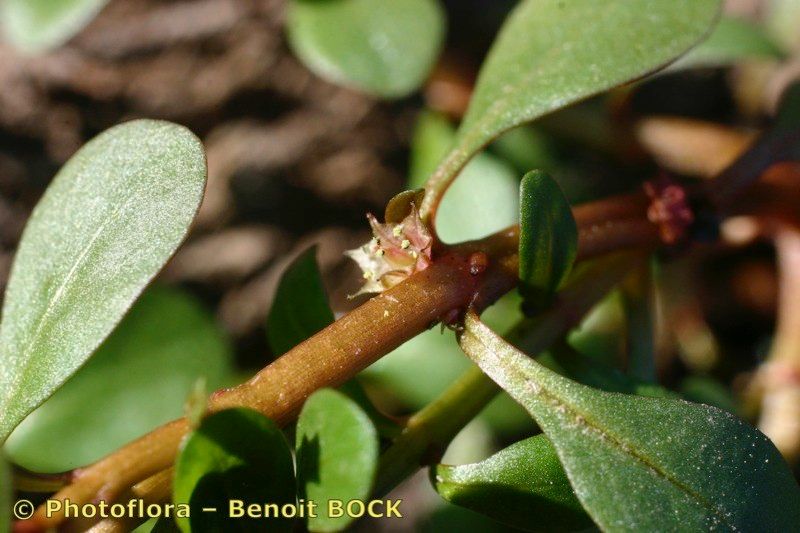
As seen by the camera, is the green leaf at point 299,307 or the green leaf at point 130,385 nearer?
the green leaf at point 299,307

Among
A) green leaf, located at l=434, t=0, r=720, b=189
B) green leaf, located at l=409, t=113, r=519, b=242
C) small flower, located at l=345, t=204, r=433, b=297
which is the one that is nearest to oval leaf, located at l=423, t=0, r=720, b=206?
green leaf, located at l=434, t=0, r=720, b=189

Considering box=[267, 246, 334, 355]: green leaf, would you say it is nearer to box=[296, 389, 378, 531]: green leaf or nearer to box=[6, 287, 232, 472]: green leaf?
box=[296, 389, 378, 531]: green leaf

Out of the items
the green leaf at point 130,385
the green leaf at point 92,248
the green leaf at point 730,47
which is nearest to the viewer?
the green leaf at point 92,248

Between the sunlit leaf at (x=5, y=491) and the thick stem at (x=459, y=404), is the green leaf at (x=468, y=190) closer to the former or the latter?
the thick stem at (x=459, y=404)

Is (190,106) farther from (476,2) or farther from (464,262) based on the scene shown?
(464,262)

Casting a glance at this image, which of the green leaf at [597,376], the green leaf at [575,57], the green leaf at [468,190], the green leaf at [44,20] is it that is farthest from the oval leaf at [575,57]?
the green leaf at [44,20]

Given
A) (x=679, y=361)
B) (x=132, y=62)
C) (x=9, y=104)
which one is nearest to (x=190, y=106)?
(x=132, y=62)
